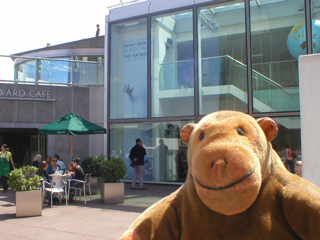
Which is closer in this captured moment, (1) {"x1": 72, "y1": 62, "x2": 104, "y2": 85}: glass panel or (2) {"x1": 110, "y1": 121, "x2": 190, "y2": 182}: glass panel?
(2) {"x1": 110, "y1": 121, "x2": 190, "y2": 182}: glass panel

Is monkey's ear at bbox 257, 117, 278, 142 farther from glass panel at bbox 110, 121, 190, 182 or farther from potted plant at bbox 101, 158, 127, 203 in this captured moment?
glass panel at bbox 110, 121, 190, 182

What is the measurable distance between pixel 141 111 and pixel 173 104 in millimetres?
1388

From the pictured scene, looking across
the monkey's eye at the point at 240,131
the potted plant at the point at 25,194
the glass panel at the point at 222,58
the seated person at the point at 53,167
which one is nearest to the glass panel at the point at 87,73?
the glass panel at the point at 222,58

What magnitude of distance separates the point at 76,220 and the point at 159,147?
241 inches

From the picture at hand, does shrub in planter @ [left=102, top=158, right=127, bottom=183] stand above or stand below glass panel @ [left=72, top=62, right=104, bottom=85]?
below

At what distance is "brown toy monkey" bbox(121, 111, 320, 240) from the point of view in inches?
76.5

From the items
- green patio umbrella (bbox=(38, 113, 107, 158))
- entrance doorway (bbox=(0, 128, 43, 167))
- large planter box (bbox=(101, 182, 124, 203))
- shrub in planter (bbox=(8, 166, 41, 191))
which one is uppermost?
green patio umbrella (bbox=(38, 113, 107, 158))

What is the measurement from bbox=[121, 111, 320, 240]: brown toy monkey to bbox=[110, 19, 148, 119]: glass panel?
11071 millimetres

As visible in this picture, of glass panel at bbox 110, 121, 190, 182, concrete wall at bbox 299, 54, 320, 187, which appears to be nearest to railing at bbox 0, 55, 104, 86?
glass panel at bbox 110, 121, 190, 182

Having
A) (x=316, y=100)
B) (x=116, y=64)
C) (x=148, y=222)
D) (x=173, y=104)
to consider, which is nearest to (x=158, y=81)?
(x=173, y=104)

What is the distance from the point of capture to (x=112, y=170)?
930 cm

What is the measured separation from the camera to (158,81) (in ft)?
43.3

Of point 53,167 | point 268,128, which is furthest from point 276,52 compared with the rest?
point 268,128

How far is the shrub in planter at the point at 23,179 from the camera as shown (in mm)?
7723
